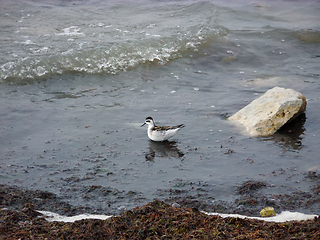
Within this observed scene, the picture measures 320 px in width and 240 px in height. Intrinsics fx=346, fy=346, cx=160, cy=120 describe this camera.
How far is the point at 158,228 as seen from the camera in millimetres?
4492

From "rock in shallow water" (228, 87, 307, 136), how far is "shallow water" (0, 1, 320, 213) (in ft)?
0.99

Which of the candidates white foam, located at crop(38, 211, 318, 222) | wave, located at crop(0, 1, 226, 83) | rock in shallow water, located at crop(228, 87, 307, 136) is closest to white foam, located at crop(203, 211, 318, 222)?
white foam, located at crop(38, 211, 318, 222)

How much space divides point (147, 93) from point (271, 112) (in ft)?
14.1

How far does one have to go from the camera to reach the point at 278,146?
26.6 ft

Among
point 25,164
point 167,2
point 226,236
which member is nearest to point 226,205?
point 226,236

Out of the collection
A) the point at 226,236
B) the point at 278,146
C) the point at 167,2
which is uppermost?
the point at 167,2

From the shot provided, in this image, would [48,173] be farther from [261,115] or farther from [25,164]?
[261,115]

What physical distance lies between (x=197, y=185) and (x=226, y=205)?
33.1 inches

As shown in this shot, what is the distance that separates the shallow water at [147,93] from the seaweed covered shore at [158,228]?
125 cm

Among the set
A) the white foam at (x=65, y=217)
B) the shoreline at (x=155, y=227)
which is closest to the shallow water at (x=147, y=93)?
the white foam at (x=65, y=217)

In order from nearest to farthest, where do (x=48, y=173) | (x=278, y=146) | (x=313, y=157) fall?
(x=48, y=173) < (x=313, y=157) < (x=278, y=146)

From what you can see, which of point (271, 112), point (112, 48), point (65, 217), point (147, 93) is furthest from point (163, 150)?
point (112, 48)

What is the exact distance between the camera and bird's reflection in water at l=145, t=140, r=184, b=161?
8.00 meters

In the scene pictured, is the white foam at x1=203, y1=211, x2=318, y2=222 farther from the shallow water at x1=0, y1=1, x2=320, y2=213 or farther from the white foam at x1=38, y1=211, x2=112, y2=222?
the white foam at x1=38, y1=211, x2=112, y2=222
